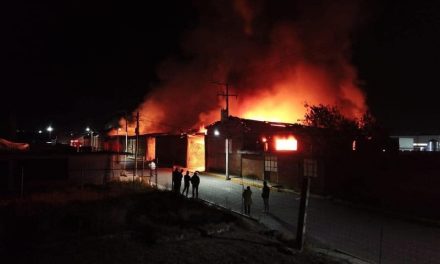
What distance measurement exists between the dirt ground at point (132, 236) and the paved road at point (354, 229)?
2.26 metres

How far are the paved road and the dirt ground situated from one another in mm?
2260

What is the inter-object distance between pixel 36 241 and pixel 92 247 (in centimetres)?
174

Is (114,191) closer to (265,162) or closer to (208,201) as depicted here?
(208,201)

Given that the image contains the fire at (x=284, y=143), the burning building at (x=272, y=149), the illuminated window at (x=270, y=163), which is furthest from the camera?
the fire at (x=284, y=143)

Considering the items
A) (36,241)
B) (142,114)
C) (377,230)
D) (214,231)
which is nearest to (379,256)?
(377,230)

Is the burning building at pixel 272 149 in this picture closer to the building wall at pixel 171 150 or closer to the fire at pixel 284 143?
the fire at pixel 284 143

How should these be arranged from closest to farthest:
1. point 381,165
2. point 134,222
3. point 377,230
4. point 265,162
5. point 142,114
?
point 134,222 → point 377,230 → point 381,165 → point 265,162 → point 142,114

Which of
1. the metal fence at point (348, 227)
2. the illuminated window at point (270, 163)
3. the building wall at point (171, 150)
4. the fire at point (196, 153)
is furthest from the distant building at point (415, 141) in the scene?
the metal fence at point (348, 227)

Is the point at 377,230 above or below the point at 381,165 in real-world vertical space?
below

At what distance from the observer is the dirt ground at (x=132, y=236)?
34.2 ft

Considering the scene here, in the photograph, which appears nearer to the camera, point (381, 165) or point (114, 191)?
point (114, 191)

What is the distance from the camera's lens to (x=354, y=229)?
16.5 metres

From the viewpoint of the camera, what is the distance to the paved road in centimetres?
1309

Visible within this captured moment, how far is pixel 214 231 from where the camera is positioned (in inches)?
523
